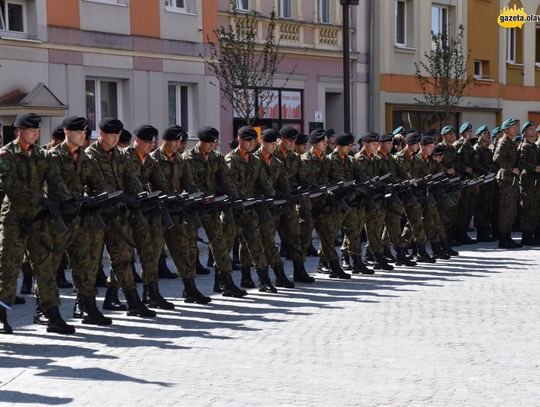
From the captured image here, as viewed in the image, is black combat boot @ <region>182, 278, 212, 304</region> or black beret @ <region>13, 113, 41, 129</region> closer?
black beret @ <region>13, 113, 41, 129</region>

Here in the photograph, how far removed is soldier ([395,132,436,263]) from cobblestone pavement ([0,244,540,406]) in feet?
9.89

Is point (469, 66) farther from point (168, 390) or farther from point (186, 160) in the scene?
point (168, 390)

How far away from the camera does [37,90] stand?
22094 millimetres

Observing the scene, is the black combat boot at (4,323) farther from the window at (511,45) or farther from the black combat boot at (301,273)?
the window at (511,45)

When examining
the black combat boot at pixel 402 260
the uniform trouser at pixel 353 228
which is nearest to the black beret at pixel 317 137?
the uniform trouser at pixel 353 228

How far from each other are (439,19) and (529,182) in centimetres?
1756

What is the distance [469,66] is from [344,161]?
75.8ft

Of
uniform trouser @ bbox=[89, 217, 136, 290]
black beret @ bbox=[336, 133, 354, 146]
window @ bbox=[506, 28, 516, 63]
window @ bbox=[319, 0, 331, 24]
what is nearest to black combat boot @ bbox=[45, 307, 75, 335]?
uniform trouser @ bbox=[89, 217, 136, 290]

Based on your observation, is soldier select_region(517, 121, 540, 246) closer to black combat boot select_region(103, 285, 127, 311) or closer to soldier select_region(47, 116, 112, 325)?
black combat boot select_region(103, 285, 127, 311)

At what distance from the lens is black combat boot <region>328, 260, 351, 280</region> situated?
47.1 feet

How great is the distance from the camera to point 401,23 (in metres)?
34.0

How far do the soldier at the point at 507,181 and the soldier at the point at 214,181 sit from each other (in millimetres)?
7570

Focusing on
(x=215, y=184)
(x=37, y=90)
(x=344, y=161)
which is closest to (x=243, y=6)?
(x=37, y=90)

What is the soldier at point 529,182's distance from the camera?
18828 mm
